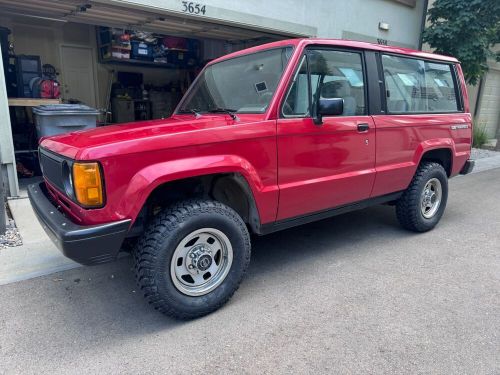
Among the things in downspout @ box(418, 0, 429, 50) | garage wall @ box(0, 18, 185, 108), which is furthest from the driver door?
Answer: downspout @ box(418, 0, 429, 50)

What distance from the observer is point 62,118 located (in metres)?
5.42

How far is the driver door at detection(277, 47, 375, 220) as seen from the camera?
308 cm

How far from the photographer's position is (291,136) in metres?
3.04

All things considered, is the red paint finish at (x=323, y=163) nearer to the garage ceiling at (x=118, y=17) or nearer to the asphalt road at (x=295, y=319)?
the asphalt road at (x=295, y=319)

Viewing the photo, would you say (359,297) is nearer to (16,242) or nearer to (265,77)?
(265,77)

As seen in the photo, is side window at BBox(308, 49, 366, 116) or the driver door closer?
the driver door

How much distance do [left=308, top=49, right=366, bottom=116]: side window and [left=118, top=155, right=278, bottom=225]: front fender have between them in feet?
2.95

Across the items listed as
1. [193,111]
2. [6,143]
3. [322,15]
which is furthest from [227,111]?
[322,15]

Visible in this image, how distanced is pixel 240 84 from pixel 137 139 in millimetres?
1330

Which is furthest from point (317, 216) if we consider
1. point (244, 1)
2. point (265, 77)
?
point (244, 1)

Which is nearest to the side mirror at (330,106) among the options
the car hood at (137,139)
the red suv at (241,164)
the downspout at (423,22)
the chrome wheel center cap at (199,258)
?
the red suv at (241,164)

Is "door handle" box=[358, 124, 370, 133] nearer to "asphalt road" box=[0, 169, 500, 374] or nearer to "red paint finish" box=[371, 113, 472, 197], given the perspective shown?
"red paint finish" box=[371, 113, 472, 197]

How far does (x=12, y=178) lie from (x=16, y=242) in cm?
159

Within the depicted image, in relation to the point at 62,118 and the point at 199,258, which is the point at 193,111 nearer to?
the point at 199,258
